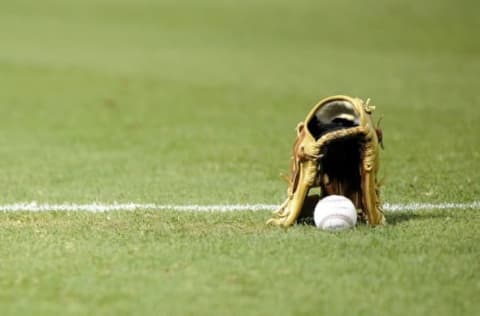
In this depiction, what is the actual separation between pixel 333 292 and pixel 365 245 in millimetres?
1123

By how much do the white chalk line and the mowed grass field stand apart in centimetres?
19

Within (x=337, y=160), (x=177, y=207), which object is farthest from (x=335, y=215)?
(x=177, y=207)

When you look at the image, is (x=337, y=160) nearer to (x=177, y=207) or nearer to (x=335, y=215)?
(x=335, y=215)

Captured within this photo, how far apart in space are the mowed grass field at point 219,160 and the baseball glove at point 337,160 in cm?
30

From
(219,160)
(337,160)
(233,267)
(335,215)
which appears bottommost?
(219,160)

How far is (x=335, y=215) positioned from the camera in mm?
7672

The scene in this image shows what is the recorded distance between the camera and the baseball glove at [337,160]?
7.87 m

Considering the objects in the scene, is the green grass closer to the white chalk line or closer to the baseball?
the baseball

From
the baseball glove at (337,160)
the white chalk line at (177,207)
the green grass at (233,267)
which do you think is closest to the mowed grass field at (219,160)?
the green grass at (233,267)

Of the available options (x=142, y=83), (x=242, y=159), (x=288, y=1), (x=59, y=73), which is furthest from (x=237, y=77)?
(x=288, y=1)

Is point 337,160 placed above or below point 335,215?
above

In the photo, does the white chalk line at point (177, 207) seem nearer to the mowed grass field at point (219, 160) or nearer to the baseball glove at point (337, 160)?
Result: the mowed grass field at point (219, 160)

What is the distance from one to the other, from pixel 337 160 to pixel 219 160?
4.29m

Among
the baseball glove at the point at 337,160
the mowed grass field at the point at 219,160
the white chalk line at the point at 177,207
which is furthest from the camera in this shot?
the white chalk line at the point at 177,207
